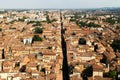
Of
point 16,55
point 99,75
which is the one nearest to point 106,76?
point 99,75

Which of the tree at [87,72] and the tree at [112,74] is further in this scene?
the tree at [87,72]

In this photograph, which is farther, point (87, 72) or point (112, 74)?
point (87, 72)

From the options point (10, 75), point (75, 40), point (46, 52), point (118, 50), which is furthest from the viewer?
point (75, 40)

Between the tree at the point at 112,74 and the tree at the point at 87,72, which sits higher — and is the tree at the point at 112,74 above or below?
above

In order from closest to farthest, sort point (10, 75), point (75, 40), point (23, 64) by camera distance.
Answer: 1. point (10, 75)
2. point (23, 64)
3. point (75, 40)

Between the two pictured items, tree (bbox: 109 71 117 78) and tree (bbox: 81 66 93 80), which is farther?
tree (bbox: 81 66 93 80)

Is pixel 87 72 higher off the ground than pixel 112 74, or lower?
lower

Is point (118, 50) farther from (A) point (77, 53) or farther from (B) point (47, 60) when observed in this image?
(B) point (47, 60)

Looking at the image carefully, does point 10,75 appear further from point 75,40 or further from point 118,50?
point 75,40

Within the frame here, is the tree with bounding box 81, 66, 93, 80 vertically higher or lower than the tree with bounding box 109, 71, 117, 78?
lower

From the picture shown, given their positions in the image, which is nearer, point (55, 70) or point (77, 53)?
point (55, 70)
